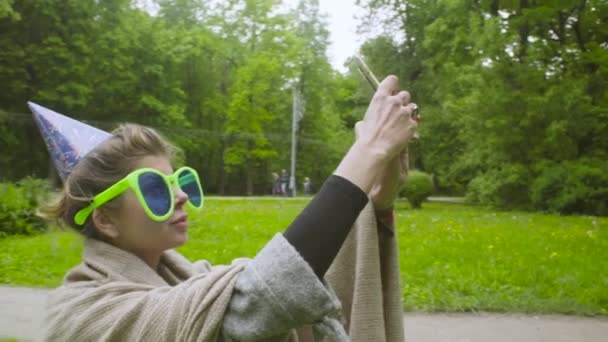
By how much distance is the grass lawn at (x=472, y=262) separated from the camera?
5.57m

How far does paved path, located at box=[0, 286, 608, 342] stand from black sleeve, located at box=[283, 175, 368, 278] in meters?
3.60

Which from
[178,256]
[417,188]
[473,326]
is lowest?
[417,188]

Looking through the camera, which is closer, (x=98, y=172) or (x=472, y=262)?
(x=98, y=172)

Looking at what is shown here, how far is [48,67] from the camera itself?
25266 mm

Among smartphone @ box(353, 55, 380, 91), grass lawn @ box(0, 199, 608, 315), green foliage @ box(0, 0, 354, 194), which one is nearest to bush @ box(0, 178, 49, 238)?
grass lawn @ box(0, 199, 608, 315)

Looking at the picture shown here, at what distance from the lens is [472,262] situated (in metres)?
7.40

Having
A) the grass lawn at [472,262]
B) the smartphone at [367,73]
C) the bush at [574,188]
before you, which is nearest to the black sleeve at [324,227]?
the smartphone at [367,73]

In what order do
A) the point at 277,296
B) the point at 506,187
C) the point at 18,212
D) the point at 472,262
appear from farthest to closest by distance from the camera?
1. the point at 506,187
2. the point at 18,212
3. the point at 472,262
4. the point at 277,296

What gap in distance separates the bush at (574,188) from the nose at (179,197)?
18126 mm

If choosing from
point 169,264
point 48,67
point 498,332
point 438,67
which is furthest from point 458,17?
point 169,264

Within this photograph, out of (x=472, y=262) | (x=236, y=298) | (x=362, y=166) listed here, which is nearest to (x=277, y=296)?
(x=236, y=298)

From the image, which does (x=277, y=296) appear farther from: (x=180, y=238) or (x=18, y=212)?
(x=18, y=212)

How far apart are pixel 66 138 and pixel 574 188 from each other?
60.8 feet

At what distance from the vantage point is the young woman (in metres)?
1.07
